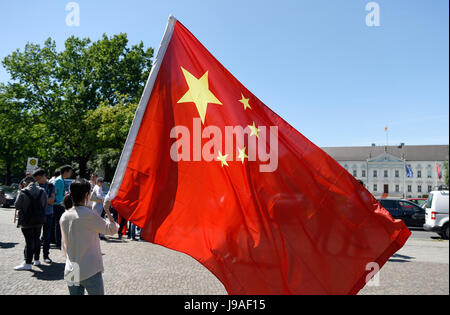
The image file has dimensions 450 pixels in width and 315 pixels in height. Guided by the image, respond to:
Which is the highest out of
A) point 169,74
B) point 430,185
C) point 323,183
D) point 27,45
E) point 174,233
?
point 27,45

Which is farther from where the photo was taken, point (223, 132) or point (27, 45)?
point (27, 45)

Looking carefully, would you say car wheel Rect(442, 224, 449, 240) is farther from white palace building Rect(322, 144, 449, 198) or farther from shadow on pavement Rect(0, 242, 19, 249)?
white palace building Rect(322, 144, 449, 198)

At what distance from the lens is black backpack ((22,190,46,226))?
6.51 m

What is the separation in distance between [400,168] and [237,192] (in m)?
99.9

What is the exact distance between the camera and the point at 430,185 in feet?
292

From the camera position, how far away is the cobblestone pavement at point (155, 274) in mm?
5617

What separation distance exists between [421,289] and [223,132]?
5059 millimetres

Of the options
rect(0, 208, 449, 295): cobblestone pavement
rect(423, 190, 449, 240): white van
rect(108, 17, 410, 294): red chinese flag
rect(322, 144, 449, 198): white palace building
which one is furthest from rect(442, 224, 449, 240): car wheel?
rect(322, 144, 449, 198): white palace building

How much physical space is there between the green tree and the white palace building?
74.9m

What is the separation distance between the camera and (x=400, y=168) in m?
91.6

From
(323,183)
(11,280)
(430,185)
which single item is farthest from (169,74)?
(430,185)

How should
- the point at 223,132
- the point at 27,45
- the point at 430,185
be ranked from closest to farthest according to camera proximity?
the point at 223,132 → the point at 27,45 → the point at 430,185
